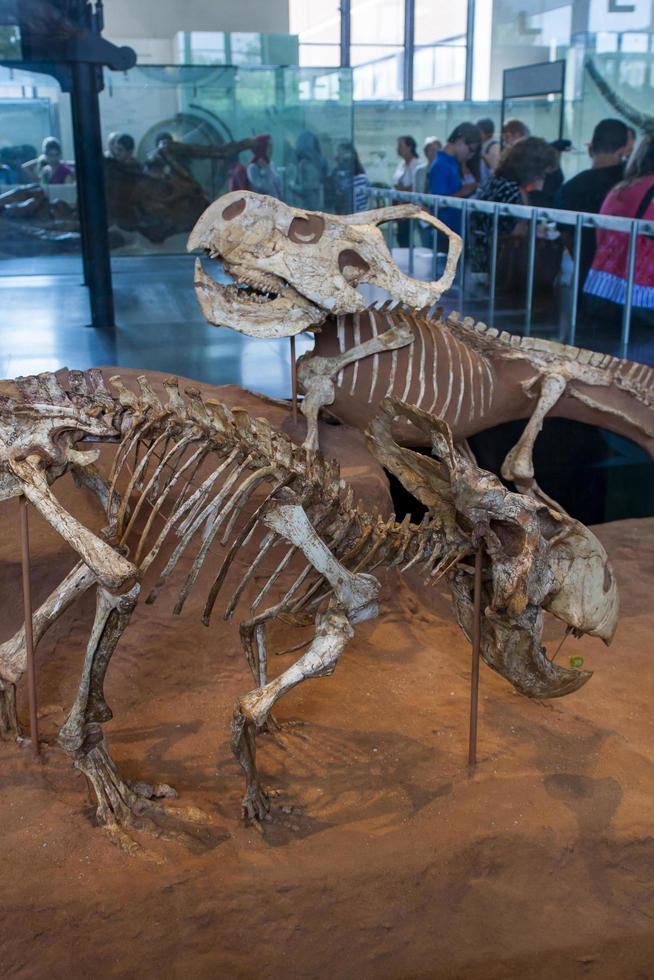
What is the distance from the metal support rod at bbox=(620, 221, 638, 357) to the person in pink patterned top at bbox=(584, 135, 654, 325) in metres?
0.03

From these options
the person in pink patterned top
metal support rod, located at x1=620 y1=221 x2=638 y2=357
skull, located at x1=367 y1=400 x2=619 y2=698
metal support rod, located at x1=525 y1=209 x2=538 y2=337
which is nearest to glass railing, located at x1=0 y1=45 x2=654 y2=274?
metal support rod, located at x1=525 y1=209 x2=538 y2=337

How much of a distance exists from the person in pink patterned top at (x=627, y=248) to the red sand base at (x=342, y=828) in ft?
8.21

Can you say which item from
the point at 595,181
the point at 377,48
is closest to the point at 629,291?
the point at 595,181

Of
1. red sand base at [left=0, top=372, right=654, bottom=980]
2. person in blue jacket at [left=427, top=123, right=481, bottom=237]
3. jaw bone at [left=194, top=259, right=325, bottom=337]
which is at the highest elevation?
person in blue jacket at [left=427, top=123, right=481, bottom=237]

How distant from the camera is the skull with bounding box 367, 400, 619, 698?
2611mm

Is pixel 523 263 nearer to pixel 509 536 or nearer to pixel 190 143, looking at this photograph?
pixel 190 143

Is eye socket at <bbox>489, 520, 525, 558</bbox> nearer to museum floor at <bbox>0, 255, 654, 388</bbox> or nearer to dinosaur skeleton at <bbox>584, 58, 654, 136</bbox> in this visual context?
museum floor at <bbox>0, 255, 654, 388</bbox>

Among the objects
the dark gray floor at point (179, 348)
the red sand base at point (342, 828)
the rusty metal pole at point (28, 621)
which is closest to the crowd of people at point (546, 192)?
the dark gray floor at point (179, 348)

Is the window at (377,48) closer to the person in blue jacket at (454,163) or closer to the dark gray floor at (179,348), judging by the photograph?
the person in blue jacket at (454,163)

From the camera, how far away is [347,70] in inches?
198

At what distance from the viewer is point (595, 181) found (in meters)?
5.69

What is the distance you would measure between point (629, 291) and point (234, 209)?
2.57m

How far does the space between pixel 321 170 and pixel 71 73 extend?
138cm

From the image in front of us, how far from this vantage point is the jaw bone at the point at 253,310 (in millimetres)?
4094
